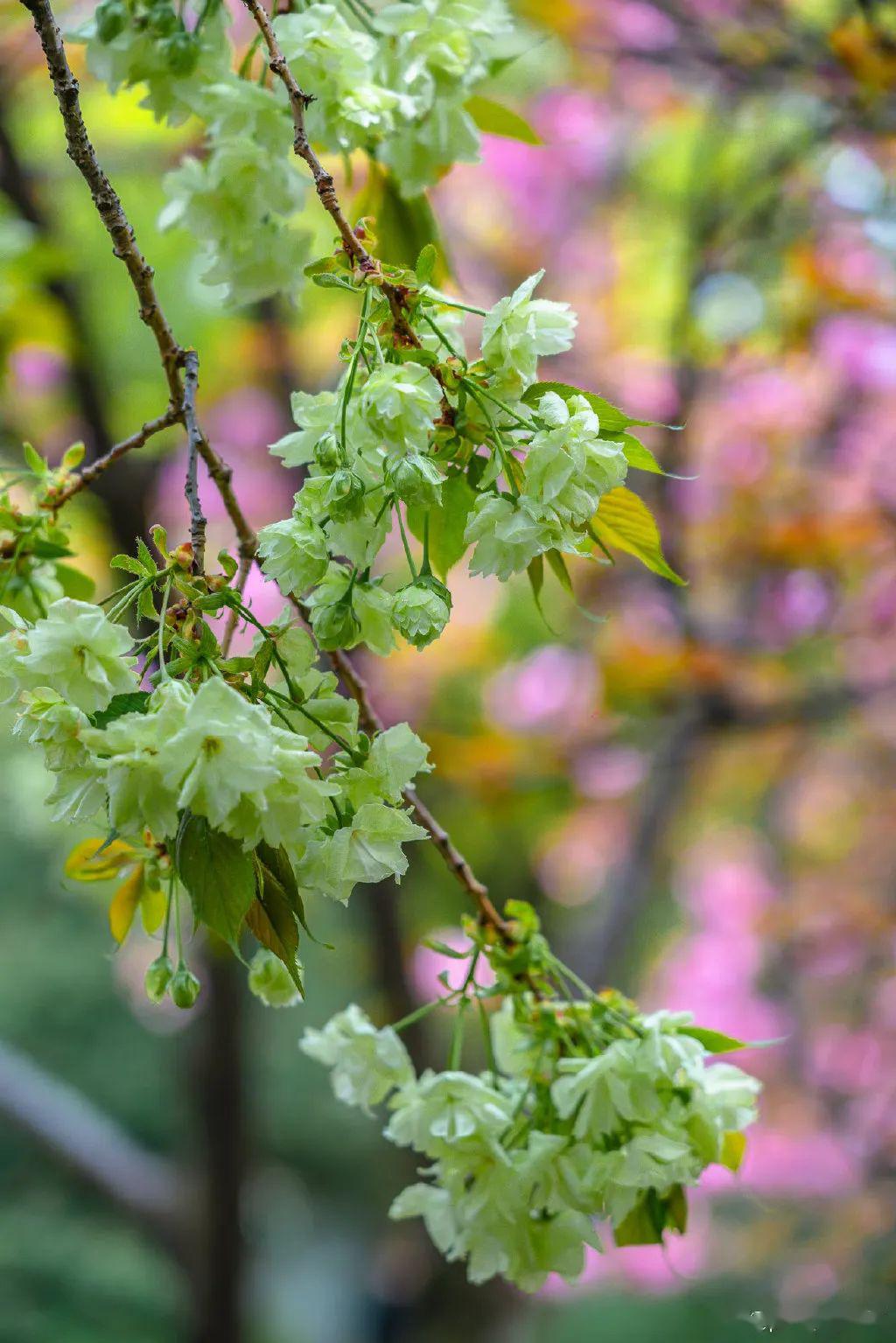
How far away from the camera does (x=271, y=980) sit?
54cm

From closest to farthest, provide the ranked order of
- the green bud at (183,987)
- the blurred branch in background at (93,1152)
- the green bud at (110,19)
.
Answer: the green bud at (183,987) → the green bud at (110,19) → the blurred branch in background at (93,1152)

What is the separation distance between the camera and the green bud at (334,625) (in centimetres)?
47

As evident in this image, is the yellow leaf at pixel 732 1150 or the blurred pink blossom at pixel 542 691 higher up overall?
the blurred pink blossom at pixel 542 691

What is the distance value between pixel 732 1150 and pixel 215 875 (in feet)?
1.07

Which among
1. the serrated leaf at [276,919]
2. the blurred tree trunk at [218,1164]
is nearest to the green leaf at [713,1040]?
the serrated leaf at [276,919]

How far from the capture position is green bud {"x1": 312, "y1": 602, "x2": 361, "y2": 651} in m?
0.47

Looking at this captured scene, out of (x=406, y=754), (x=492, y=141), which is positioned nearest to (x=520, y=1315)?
(x=406, y=754)

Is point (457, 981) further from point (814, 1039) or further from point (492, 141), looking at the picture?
point (492, 141)

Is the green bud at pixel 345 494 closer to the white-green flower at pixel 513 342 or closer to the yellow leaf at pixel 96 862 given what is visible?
the white-green flower at pixel 513 342

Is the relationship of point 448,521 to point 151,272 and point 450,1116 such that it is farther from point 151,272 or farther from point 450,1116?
point 450,1116

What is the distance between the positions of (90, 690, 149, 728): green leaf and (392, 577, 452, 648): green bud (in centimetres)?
10

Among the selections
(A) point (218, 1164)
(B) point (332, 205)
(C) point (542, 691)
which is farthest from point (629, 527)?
(C) point (542, 691)

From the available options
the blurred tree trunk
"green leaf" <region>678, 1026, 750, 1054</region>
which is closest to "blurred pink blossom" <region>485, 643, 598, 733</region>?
the blurred tree trunk

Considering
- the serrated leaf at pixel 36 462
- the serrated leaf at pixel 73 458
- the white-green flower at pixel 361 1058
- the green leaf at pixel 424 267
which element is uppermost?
the serrated leaf at pixel 73 458
